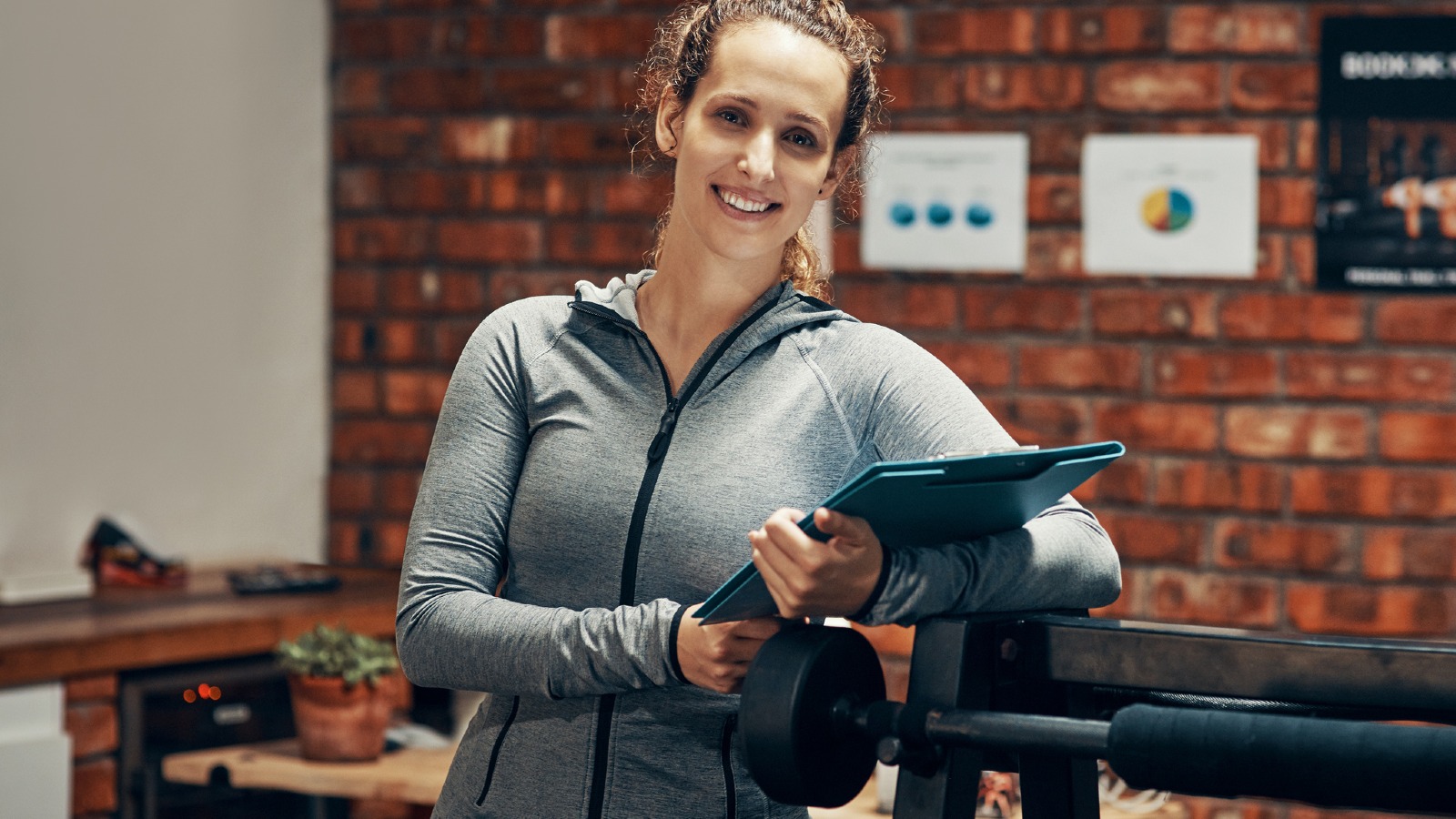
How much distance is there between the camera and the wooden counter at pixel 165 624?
2271 mm

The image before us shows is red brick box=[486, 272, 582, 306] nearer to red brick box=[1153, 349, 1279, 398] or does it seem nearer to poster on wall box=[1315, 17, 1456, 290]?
red brick box=[1153, 349, 1279, 398]

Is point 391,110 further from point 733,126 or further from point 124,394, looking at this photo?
point 733,126

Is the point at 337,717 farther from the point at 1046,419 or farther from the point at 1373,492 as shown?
the point at 1373,492

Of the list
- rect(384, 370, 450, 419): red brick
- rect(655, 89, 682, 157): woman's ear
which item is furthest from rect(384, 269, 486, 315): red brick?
rect(655, 89, 682, 157): woman's ear

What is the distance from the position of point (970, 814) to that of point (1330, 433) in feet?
6.36

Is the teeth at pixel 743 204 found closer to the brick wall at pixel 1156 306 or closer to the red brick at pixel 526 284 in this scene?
the brick wall at pixel 1156 306

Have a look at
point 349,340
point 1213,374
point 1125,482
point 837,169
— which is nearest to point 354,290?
point 349,340

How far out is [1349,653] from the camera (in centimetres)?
83

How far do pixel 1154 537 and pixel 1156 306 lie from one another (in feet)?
1.33

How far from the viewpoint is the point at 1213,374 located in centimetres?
267

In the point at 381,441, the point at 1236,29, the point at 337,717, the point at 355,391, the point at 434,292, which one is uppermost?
the point at 1236,29

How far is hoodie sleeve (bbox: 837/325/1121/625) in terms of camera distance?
0.95m

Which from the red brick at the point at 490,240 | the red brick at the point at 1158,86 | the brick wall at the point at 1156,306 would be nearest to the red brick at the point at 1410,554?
the brick wall at the point at 1156,306

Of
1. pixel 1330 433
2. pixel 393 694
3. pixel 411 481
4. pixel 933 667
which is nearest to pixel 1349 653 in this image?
pixel 933 667
